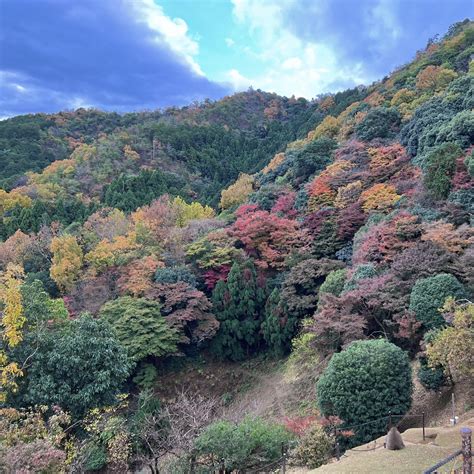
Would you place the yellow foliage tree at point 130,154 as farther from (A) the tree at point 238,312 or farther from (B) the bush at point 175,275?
(A) the tree at point 238,312

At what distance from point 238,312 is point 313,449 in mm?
11204

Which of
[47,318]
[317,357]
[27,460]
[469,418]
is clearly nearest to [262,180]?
[317,357]

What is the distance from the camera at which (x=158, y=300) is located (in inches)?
828

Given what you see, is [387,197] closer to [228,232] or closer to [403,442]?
[228,232]

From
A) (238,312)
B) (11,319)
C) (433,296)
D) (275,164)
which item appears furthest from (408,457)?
(275,164)

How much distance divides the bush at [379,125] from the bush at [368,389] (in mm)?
23057

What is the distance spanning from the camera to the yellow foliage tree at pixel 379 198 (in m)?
22.2

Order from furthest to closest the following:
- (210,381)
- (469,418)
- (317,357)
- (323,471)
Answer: (210,381) → (317,357) → (469,418) → (323,471)

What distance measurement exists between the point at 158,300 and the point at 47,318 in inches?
258

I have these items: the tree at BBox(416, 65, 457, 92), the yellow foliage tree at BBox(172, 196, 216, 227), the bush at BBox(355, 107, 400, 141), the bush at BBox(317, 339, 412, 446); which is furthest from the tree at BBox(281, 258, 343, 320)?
the tree at BBox(416, 65, 457, 92)

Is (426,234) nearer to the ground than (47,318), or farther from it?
farther from it

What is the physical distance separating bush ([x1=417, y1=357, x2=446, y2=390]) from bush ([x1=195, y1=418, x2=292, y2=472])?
432 cm

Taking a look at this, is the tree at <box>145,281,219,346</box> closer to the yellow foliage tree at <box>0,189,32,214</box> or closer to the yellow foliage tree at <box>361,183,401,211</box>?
the yellow foliage tree at <box>361,183,401,211</box>

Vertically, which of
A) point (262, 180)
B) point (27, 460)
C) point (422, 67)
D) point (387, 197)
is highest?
point (422, 67)
